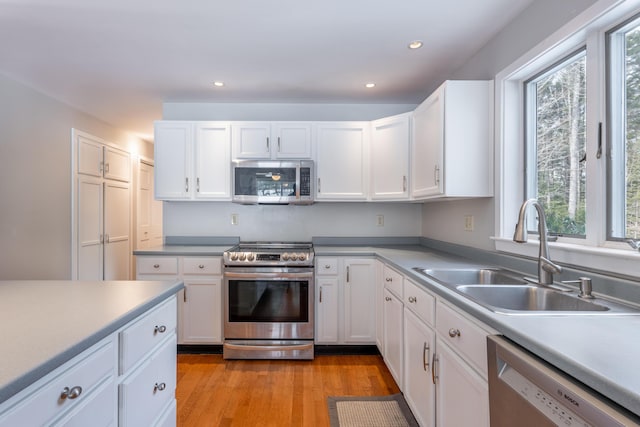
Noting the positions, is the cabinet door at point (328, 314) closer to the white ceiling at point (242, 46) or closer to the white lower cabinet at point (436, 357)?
the white lower cabinet at point (436, 357)

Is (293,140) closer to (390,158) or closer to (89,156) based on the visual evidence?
(390,158)

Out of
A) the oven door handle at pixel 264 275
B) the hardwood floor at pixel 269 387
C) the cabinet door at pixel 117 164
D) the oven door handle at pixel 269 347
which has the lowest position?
the hardwood floor at pixel 269 387

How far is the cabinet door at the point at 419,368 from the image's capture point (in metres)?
1.52

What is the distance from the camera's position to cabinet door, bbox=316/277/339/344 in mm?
2717

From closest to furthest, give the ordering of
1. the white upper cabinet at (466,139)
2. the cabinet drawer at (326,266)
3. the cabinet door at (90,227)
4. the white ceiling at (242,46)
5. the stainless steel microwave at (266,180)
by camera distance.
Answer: the white ceiling at (242,46) → the white upper cabinet at (466,139) → the cabinet drawer at (326,266) → the stainless steel microwave at (266,180) → the cabinet door at (90,227)

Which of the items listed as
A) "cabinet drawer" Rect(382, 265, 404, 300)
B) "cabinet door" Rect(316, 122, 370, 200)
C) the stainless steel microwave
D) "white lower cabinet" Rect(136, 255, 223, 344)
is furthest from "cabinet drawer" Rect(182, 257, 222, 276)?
"cabinet drawer" Rect(382, 265, 404, 300)

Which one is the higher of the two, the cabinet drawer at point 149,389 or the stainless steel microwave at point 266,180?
the stainless steel microwave at point 266,180

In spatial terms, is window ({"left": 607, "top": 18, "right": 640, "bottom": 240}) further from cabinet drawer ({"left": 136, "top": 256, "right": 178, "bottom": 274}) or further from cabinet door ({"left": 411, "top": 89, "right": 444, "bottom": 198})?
cabinet drawer ({"left": 136, "top": 256, "right": 178, "bottom": 274})

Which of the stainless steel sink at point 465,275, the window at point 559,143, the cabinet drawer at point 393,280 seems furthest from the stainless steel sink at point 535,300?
the cabinet drawer at point 393,280

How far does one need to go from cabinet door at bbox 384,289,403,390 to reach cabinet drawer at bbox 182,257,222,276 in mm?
1409

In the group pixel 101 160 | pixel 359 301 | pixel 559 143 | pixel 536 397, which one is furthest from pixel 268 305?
pixel 101 160

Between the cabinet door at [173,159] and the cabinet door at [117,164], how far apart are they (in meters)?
1.65

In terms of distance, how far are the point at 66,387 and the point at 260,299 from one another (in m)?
1.87

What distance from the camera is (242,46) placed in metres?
2.16
